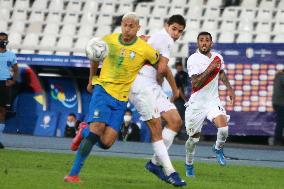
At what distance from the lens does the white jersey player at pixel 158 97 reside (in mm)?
12078

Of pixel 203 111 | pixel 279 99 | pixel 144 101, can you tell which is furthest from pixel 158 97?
pixel 279 99

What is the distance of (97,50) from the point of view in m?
11.3

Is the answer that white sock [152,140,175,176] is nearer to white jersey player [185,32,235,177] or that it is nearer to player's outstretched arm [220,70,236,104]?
white jersey player [185,32,235,177]

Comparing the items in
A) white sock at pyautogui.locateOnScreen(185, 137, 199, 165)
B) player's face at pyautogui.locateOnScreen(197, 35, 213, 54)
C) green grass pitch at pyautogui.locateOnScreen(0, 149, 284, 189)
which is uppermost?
player's face at pyautogui.locateOnScreen(197, 35, 213, 54)

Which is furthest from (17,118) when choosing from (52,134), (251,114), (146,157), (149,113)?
(149,113)

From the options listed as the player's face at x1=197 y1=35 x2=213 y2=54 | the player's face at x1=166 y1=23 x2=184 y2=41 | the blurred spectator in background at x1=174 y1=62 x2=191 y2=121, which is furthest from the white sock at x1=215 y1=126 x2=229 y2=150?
the blurred spectator in background at x1=174 y1=62 x2=191 y2=121

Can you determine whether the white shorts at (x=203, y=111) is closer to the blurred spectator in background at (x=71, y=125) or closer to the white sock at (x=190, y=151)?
the white sock at (x=190, y=151)

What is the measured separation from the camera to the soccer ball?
37.0 ft

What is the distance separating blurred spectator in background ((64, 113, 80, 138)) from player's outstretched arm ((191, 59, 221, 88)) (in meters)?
11.5

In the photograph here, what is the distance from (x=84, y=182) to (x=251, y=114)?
1344cm

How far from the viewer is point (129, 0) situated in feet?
93.9

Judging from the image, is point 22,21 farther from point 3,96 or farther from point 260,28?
point 3,96

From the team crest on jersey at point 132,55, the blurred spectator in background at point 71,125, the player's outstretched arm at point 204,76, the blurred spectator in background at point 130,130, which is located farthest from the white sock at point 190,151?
the blurred spectator in background at point 71,125

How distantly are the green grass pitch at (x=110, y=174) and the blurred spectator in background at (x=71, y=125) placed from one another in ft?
28.0
